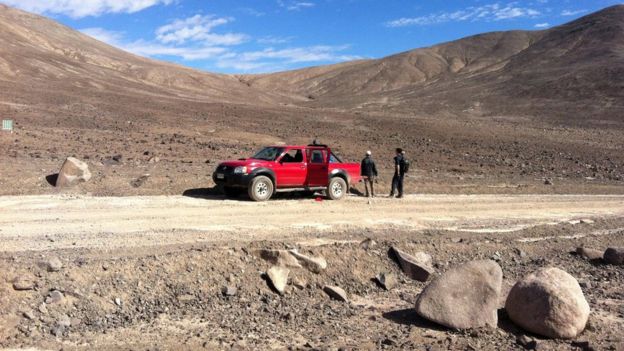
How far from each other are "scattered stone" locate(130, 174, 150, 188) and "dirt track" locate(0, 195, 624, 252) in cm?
156

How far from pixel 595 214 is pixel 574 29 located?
101689 mm

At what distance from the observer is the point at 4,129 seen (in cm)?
2317

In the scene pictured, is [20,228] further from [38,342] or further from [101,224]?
[38,342]

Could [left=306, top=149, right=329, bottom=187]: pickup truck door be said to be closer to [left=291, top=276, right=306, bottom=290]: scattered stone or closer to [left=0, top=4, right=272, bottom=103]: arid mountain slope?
[left=291, top=276, right=306, bottom=290]: scattered stone

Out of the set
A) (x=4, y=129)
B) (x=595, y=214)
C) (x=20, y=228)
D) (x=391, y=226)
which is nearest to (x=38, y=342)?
(x=20, y=228)

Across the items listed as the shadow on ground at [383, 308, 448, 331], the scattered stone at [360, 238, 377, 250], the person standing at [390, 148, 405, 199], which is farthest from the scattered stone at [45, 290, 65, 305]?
the person standing at [390, 148, 405, 199]

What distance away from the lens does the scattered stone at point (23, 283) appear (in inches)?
265

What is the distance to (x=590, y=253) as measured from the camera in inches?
439

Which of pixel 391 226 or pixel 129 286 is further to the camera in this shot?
pixel 391 226

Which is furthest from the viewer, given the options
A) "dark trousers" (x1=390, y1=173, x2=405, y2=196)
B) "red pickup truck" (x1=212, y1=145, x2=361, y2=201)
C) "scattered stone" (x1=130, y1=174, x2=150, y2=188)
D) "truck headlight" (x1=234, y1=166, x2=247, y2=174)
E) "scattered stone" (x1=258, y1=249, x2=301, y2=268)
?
"dark trousers" (x1=390, y1=173, x2=405, y2=196)

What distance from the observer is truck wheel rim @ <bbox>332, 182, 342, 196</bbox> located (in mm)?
16312

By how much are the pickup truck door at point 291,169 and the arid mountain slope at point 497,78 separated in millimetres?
44586

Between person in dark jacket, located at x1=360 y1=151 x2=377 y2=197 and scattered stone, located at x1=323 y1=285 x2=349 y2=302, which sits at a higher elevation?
person in dark jacket, located at x1=360 y1=151 x2=377 y2=197

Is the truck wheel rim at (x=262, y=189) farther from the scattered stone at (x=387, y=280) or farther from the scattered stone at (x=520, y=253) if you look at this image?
the scattered stone at (x=520, y=253)
